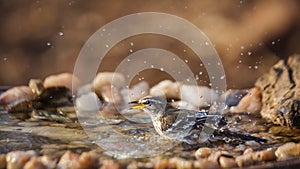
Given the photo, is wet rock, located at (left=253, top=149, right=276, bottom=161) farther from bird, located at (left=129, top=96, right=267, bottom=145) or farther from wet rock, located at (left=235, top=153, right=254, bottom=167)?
bird, located at (left=129, top=96, right=267, bottom=145)

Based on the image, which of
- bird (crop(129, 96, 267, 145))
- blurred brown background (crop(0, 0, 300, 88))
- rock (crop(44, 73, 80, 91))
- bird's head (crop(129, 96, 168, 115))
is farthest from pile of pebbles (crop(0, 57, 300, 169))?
blurred brown background (crop(0, 0, 300, 88))

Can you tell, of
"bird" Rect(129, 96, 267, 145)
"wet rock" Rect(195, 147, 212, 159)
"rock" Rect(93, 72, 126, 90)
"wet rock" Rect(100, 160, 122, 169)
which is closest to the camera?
"wet rock" Rect(100, 160, 122, 169)

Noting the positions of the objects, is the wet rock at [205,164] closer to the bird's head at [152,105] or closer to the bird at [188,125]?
the bird at [188,125]

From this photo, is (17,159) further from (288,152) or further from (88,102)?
Answer: (88,102)

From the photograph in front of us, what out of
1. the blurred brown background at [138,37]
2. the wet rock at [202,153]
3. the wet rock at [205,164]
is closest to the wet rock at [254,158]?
the wet rock at [205,164]

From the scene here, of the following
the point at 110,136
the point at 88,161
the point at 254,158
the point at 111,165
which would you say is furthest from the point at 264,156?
the point at 110,136

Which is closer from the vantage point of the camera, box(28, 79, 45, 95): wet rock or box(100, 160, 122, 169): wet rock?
box(100, 160, 122, 169): wet rock

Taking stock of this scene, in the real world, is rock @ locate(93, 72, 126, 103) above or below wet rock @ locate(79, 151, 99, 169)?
above
